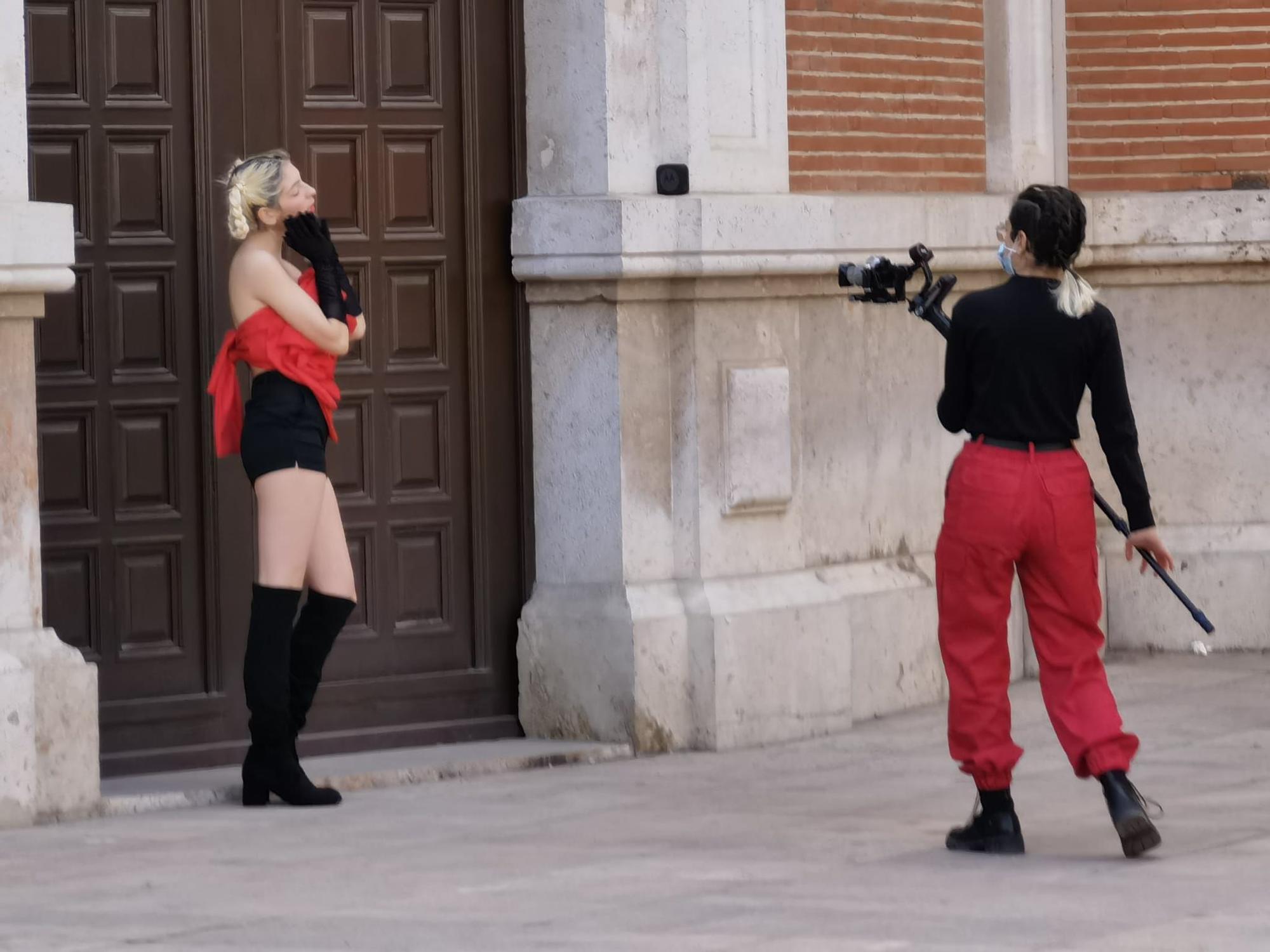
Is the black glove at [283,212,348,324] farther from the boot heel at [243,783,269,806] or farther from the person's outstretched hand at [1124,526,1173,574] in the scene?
the person's outstretched hand at [1124,526,1173,574]

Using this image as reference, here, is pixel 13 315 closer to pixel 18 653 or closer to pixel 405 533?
pixel 18 653

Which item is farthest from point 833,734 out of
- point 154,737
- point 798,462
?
point 154,737

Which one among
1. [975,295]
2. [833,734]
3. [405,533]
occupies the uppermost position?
[975,295]

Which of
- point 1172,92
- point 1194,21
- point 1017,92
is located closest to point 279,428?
point 1017,92

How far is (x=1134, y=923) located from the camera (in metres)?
5.85

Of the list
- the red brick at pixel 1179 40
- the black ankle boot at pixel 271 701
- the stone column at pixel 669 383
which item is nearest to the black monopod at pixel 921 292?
the stone column at pixel 669 383

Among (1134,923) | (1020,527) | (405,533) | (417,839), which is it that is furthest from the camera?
(405,533)

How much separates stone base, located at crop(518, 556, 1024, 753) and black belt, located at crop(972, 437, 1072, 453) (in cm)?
228

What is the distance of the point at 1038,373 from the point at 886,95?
356 cm

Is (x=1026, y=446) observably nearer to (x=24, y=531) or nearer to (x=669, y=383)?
(x=669, y=383)

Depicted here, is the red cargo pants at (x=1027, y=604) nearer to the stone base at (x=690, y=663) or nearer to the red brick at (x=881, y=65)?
the stone base at (x=690, y=663)

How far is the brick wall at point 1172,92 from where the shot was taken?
1116cm

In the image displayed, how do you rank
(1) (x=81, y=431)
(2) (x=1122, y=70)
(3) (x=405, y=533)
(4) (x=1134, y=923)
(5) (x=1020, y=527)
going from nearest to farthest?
(4) (x=1134, y=923), (5) (x=1020, y=527), (1) (x=81, y=431), (3) (x=405, y=533), (2) (x=1122, y=70)

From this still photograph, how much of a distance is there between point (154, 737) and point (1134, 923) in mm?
3584
